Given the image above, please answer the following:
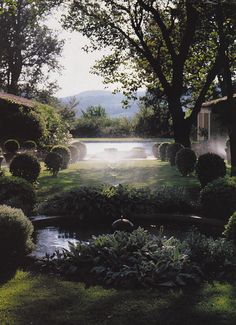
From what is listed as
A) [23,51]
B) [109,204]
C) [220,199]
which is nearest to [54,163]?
[109,204]

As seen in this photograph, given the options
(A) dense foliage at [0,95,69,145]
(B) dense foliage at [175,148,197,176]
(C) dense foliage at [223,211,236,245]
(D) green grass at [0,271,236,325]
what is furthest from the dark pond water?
(A) dense foliage at [0,95,69,145]

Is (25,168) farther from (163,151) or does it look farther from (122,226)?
(163,151)

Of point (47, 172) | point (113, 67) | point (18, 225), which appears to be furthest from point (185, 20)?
point (18, 225)

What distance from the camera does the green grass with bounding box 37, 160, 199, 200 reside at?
17.9m

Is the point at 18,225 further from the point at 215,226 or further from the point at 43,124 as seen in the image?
the point at 43,124

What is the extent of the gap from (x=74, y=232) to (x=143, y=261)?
358cm

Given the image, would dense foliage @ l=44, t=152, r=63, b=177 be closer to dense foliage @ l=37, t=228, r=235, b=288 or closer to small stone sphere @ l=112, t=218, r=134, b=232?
small stone sphere @ l=112, t=218, r=134, b=232

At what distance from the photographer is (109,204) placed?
37.3 ft

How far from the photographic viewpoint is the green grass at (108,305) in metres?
5.72

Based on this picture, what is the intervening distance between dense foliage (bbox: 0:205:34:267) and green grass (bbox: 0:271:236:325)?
0.92m

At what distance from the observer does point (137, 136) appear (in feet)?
190

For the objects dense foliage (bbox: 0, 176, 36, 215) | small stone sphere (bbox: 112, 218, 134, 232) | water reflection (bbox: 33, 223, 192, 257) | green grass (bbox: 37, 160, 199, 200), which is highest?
dense foliage (bbox: 0, 176, 36, 215)

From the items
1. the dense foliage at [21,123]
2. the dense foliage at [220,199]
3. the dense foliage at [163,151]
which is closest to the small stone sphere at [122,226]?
the dense foliage at [220,199]

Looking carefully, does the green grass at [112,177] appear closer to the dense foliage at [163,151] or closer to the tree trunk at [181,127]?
the tree trunk at [181,127]
